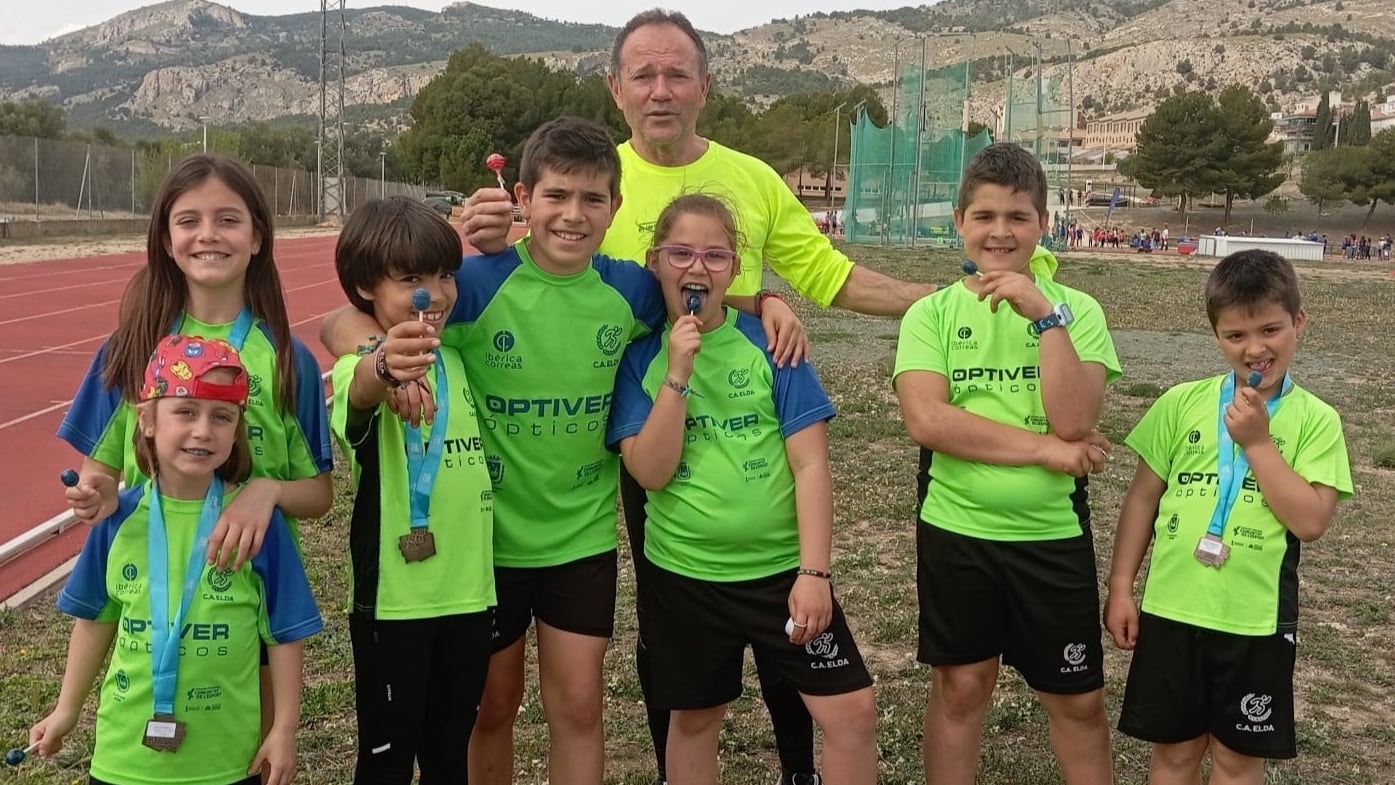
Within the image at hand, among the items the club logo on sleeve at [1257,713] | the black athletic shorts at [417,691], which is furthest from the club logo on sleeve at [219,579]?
the club logo on sleeve at [1257,713]

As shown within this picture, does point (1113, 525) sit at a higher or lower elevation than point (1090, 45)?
lower

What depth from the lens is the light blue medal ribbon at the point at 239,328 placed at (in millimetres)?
2586

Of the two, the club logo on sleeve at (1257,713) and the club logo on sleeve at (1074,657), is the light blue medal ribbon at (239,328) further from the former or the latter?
the club logo on sleeve at (1257,713)

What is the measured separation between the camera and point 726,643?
2.92 m

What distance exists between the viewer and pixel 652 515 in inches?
118

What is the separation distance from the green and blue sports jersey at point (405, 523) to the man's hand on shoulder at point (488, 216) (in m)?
0.41

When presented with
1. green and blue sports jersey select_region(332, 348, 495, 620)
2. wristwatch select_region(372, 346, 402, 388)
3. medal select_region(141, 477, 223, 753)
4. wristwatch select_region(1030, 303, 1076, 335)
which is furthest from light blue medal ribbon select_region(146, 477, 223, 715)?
wristwatch select_region(1030, 303, 1076, 335)

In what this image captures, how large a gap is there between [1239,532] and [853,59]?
184 metres

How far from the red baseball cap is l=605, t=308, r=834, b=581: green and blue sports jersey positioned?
95 centimetres

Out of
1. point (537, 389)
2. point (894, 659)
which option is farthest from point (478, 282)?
point (894, 659)

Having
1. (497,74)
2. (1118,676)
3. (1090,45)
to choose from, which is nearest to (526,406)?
(1118,676)

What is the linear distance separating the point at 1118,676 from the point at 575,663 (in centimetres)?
268

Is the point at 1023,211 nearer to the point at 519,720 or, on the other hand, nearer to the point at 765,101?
the point at 519,720

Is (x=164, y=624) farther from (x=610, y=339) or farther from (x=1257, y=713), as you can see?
(x=1257, y=713)
